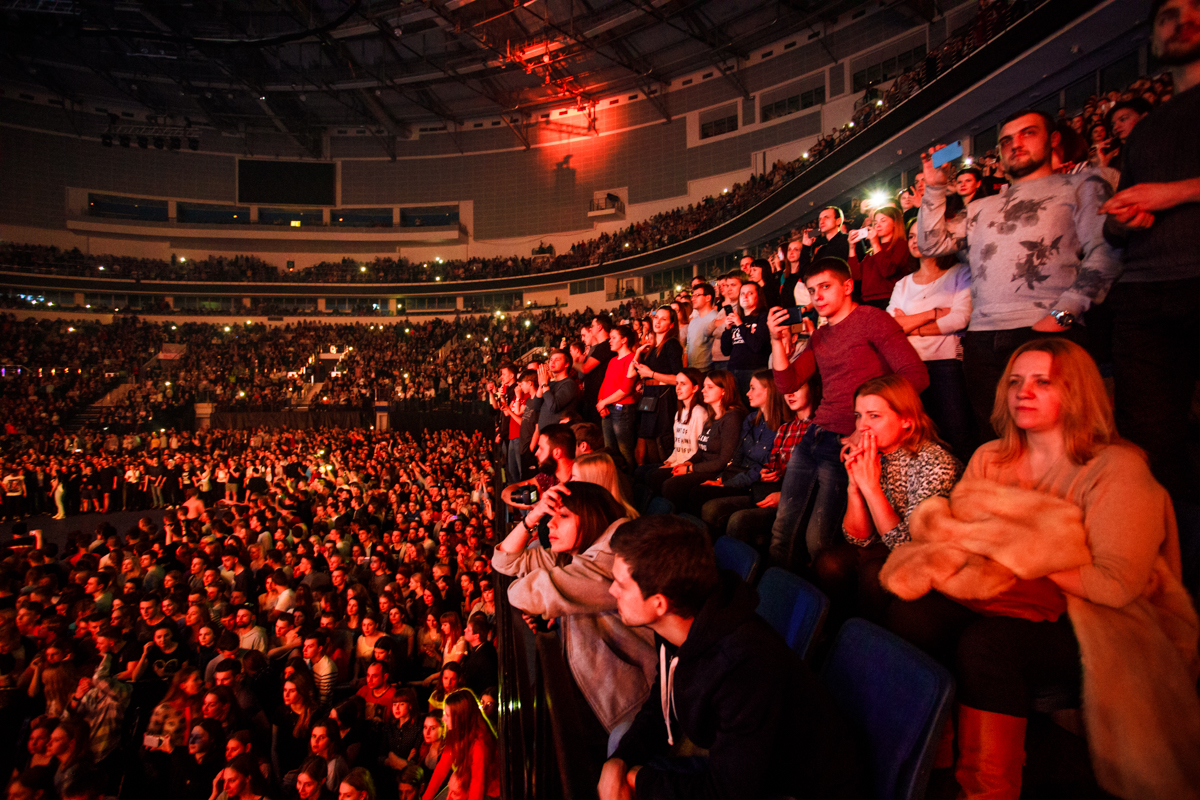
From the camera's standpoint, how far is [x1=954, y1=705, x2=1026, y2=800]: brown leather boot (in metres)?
1.45

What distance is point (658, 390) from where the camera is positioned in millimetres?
5086

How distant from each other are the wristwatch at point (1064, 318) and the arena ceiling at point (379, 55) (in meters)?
20.5

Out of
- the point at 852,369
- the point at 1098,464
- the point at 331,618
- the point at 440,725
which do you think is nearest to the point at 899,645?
the point at 1098,464

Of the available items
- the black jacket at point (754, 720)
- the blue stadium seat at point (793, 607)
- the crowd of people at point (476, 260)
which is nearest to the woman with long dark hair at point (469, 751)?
the blue stadium seat at point (793, 607)

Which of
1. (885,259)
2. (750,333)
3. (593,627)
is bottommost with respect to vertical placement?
(593,627)

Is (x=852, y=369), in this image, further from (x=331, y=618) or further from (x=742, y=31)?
(x=742, y=31)

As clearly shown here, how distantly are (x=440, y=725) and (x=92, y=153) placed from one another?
40.3m

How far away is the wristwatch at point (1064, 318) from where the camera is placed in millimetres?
2109

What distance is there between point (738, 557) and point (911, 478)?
0.72 metres

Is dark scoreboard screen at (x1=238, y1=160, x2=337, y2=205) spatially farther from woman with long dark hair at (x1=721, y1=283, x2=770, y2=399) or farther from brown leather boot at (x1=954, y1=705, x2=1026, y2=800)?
brown leather boot at (x1=954, y1=705, x2=1026, y2=800)

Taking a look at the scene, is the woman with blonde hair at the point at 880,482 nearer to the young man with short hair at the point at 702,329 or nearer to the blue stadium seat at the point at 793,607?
the blue stadium seat at the point at 793,607

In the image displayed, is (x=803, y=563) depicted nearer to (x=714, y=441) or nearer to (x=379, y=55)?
(x=714, y=441)

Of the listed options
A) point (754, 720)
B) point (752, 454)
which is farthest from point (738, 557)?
point (752, 454)

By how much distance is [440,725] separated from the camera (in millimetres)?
3920
